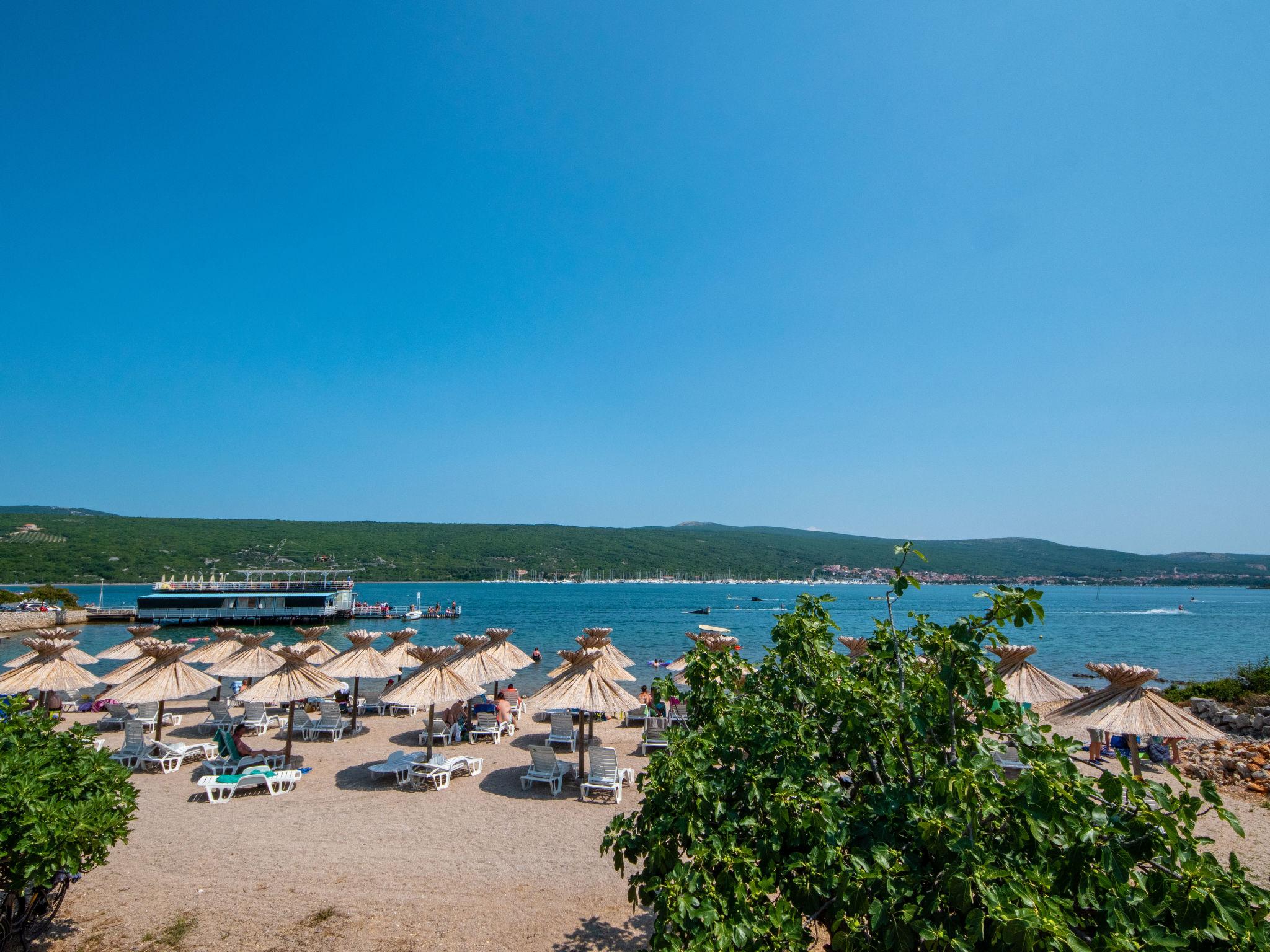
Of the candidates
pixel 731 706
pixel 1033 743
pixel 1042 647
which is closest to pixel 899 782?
pixel 1033 743

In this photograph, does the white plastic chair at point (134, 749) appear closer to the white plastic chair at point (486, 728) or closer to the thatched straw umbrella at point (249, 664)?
the thatched straw umbrella at point (249, 664)

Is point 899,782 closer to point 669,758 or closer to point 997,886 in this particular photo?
point 997,886

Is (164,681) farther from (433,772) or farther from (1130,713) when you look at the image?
(1130,713)

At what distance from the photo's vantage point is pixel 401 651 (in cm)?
1895

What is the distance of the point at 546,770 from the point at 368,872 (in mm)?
4352

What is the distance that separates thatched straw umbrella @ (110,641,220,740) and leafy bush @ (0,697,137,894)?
8350 millimetres

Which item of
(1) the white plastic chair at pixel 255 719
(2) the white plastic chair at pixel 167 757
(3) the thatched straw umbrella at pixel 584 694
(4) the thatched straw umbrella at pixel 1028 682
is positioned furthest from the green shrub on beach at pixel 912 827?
(1) the white plastic chair at pixel 255 719

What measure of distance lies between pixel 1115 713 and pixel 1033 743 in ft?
37.1

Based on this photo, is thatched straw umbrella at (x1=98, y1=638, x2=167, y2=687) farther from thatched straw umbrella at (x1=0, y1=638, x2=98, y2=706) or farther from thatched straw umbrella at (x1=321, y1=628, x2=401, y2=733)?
thatched straw umbrella at (x1=321, y1=628, x2=401, y2=733)

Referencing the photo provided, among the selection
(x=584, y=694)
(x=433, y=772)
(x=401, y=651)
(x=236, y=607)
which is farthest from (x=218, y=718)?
(x=236, y=607)

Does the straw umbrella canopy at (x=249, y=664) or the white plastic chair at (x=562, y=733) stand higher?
the straw umbrella canopy at (x=249, y=664)

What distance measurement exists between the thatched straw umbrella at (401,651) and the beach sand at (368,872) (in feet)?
16.2

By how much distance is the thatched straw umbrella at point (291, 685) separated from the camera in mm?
12516

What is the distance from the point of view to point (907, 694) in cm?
366
